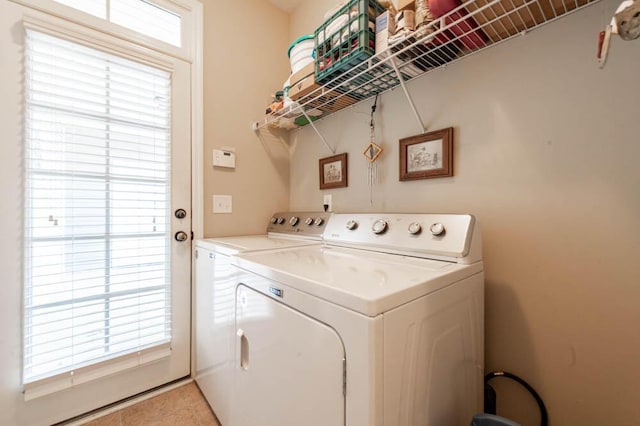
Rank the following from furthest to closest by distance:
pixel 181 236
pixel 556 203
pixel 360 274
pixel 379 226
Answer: pixel 181 236 → pixel 379 226 → pixel 556 203 → pixel 360 274

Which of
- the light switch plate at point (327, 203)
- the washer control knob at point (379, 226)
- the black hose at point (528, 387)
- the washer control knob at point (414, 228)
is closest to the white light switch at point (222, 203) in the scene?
the light switch plate at point (327, 203)

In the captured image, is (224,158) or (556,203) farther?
(224,158)

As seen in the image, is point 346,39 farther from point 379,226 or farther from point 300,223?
point 300,223

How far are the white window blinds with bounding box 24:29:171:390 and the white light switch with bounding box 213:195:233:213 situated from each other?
0.31 metres

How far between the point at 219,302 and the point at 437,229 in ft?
3.55

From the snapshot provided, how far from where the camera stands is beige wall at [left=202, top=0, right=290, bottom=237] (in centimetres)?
184

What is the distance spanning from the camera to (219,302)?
1.31 metres

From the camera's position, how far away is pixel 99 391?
145 centimetres

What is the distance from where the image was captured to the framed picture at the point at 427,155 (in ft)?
4.02

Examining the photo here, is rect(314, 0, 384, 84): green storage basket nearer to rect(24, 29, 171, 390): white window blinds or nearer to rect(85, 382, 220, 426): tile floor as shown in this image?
rect(24, 29, 171, 390): white window blinds

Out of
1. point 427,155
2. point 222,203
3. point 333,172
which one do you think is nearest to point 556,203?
point 427,155

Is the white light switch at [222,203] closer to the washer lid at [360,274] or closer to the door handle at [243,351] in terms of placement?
the washer lid at [360,274]

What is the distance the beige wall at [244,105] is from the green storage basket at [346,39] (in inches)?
34.9

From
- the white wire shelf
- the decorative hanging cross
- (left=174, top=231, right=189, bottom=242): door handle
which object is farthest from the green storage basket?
(left=174, top=231, right=189, bottom=242): door handle
